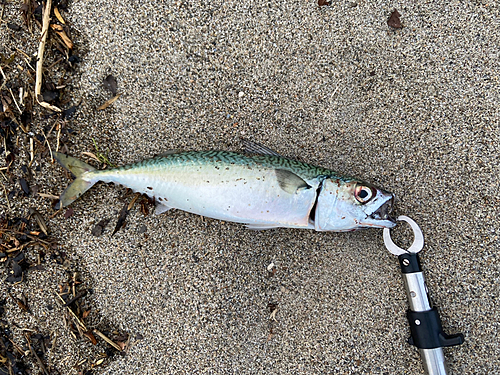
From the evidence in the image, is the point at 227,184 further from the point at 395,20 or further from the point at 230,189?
the point at 395,20

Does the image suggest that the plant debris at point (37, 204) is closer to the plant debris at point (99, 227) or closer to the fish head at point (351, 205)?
the plant debris at point (99, 227)

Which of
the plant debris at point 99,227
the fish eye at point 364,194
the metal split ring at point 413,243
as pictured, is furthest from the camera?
the plant debris at point 99,227

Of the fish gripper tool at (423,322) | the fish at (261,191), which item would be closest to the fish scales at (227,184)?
the fish at (261,191)

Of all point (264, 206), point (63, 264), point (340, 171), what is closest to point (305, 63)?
point (340, 171)

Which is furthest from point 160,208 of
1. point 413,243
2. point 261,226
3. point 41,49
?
point 413,243

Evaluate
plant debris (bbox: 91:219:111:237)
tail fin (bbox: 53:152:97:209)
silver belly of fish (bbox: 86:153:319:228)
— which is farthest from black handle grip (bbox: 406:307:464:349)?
tail fin (bbox: 53:152:97:209)

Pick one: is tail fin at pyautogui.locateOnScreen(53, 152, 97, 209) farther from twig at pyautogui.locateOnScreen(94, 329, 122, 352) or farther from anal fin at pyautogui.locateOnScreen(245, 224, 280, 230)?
anal fin at pyautogui.locateOnScreen(245, 224, 280, 230)

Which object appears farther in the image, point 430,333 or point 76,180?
point 76,180
